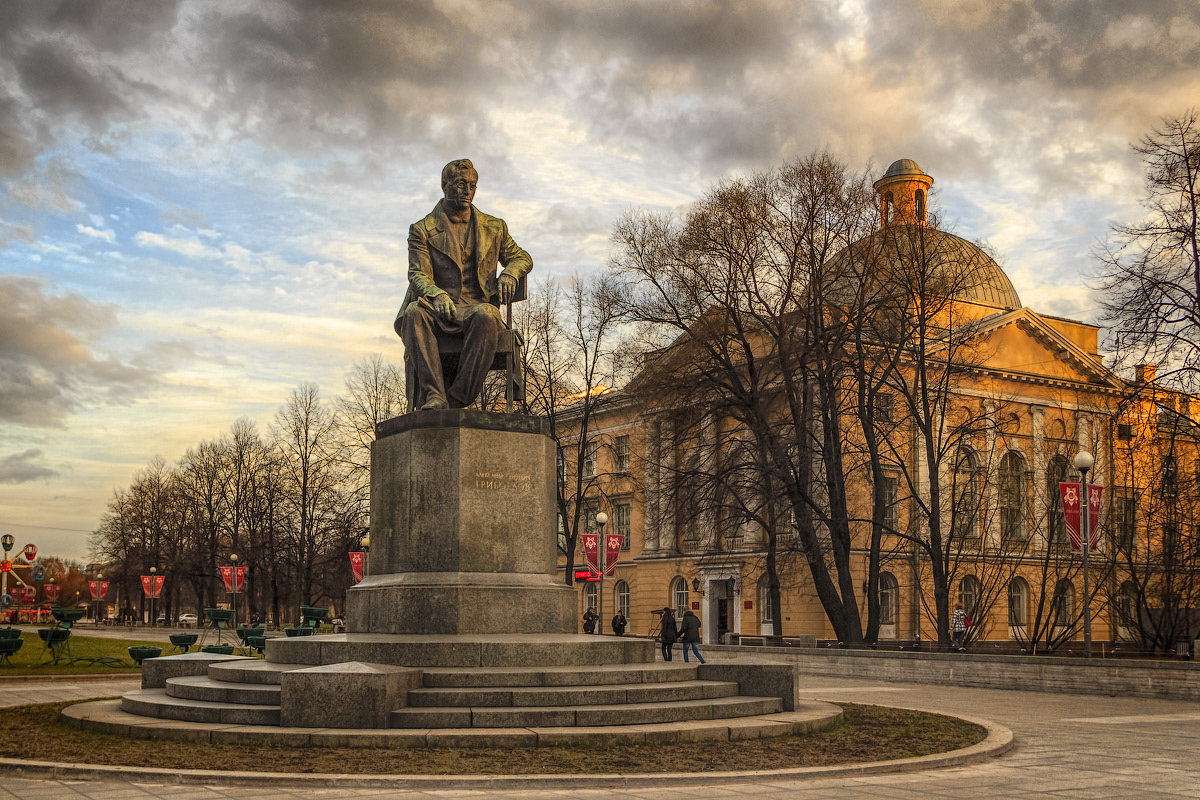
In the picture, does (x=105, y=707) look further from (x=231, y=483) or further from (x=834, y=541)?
(x=231, y=483)

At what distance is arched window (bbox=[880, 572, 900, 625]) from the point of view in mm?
50625

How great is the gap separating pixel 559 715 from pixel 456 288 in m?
6.19

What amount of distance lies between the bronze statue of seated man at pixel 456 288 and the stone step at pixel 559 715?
14.5 ft

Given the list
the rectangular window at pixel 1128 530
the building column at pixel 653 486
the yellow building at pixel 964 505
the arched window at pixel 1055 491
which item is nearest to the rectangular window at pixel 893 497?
the yellow building at pixel 964 505

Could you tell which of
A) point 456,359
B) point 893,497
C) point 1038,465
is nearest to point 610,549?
point 456,359

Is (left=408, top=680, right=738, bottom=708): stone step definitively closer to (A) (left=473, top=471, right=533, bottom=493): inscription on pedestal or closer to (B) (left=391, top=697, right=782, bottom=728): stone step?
(B) (left=391, top=697, right=782, bottom=728): stone step

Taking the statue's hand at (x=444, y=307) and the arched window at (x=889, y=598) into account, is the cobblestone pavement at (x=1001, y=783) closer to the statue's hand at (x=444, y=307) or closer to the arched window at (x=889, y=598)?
the statue's hand at (x=444, y=307)

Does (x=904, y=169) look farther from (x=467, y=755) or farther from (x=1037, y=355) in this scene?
(x=467, y=755)

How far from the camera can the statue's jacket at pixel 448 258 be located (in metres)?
14.6

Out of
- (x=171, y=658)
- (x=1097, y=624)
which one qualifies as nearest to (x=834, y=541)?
(x=171, y=658)

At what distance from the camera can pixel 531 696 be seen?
35.9 ft

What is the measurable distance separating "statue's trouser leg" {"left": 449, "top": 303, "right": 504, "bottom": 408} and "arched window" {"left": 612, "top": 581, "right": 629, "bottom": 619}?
50175 millimetres

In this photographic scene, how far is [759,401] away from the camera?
112 ft

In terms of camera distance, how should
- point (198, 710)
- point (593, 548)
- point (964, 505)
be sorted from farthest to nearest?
point (964, 505) → point (593, 548) → point (198, 710)
